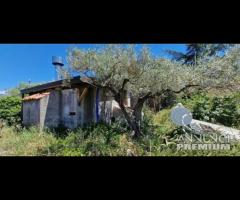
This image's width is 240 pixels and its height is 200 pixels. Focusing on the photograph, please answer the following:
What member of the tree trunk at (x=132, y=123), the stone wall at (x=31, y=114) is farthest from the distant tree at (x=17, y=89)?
the tree trunk at (x=132, y=123)

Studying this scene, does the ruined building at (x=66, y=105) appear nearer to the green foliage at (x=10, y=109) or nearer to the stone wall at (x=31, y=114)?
the stone wall at (x=31, y=114)

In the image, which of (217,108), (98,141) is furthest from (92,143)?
(217,108)

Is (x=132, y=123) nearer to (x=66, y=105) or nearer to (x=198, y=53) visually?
(x=66, y=105)

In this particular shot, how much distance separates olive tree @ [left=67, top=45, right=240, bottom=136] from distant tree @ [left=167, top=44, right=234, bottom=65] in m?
0.11

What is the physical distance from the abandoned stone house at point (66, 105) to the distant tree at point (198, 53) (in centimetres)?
138

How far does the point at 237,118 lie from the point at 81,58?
2.62m

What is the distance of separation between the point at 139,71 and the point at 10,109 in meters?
2.10

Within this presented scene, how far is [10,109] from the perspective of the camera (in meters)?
4.46

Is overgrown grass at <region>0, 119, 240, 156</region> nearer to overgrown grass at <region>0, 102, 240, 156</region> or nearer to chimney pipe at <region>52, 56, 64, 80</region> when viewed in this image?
overgrown grass at <region>0, 102, 240, 156</region>
